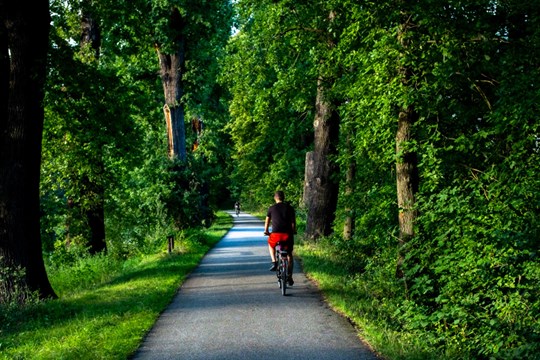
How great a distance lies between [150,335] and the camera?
829cm

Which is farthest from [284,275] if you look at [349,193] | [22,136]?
[22,136]

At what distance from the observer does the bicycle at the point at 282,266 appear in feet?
38.2

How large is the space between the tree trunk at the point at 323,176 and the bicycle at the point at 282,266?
834cm

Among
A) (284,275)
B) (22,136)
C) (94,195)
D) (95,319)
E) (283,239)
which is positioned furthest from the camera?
(94,195)

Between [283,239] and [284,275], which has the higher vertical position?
[283,239]

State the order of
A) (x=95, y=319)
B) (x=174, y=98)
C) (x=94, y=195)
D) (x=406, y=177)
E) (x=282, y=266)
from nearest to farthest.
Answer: (x=95, y=319), (x=406, y=177), (x=282, y=266), (x=94, y=195), (x=174, y=98)

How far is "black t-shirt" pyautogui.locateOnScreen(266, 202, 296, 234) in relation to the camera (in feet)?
40.7

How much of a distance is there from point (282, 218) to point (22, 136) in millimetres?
5767

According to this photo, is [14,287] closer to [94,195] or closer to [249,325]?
[249,325]

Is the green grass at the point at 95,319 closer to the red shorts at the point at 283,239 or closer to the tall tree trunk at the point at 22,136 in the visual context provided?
the tall tree trunk at the point at 22,136

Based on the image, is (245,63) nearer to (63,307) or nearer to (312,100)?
(312,100)

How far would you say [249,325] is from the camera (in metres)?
8.82

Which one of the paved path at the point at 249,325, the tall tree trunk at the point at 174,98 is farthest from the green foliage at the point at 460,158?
the tall tree trunk at the point at 174,98

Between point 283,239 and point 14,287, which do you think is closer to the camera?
point 14,287
